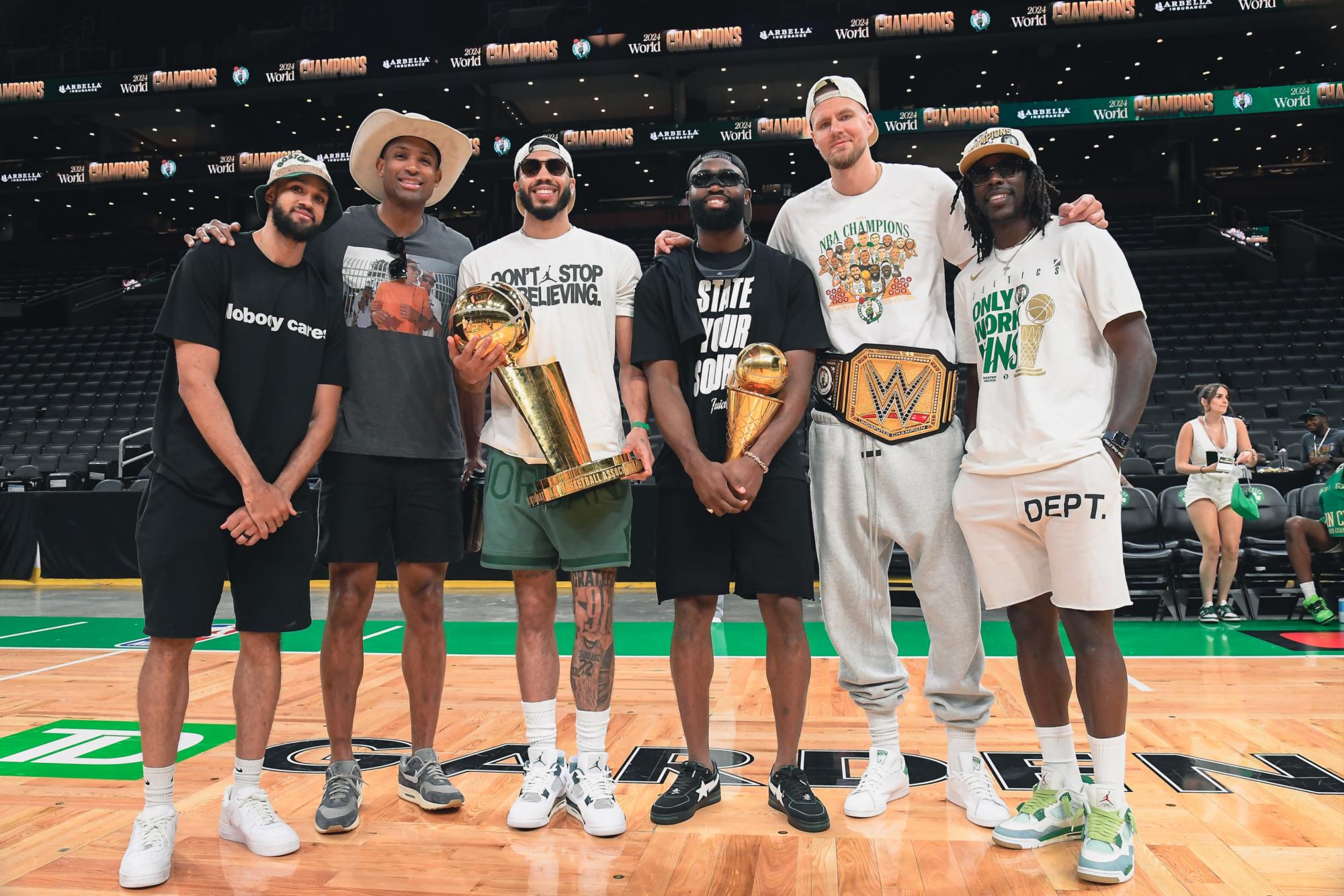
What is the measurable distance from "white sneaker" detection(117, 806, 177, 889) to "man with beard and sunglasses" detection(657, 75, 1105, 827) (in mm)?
1866

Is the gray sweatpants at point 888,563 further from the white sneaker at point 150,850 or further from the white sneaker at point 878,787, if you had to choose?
the white sneaker at point 150,850

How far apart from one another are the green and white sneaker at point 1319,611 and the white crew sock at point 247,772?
261 inches

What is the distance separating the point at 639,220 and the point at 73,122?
620 inches

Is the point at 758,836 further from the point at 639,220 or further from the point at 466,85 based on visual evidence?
the point at 639,220

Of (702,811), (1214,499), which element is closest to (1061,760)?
(702,811)

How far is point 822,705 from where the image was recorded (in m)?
4.11

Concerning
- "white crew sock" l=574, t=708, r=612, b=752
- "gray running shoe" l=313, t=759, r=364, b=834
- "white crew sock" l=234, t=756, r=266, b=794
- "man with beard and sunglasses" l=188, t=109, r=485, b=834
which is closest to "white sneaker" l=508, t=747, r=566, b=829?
"white crew sock" l=574, t=708, r=612, b=752

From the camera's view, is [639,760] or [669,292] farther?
[639,760]

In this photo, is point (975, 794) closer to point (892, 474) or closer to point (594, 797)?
point (892, 474)

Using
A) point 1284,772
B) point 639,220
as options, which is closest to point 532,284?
point 1284,772

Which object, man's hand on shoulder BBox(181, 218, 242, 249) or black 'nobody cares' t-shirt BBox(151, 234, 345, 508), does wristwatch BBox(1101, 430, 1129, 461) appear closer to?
black 'nobody cares' t-shirt BBox(151, 234, 345, 508)

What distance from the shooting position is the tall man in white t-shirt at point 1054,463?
2355mm

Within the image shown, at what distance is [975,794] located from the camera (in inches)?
106

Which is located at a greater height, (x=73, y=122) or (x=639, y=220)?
(x=73, y=122)
